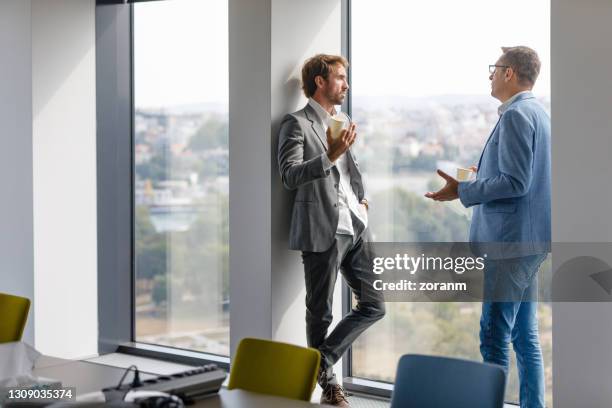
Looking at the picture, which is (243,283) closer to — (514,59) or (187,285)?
(187,285)

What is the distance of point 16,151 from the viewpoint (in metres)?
5.57

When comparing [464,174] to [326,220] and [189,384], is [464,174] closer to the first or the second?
[326,220]

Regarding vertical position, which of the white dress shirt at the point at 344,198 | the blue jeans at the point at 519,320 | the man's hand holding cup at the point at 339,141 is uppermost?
the man's hand holding cup at the point at 339,141

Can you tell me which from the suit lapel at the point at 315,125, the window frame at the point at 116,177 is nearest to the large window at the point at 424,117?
the suit lapel at the point at 315,125

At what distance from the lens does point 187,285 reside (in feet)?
19.4

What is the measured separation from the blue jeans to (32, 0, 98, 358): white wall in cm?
317

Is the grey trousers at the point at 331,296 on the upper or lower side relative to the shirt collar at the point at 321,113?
lower

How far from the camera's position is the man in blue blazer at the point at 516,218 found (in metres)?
4.02

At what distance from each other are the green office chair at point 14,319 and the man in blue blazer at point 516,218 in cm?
226

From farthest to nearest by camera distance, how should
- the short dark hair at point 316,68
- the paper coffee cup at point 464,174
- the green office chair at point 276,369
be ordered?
the short dark hair at point 316,68 < the paper coffee cup at point 464,174 < the green office chair at point 276,369

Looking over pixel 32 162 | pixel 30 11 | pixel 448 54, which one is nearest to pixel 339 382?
pixel 448 54

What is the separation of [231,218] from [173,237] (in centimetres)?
119

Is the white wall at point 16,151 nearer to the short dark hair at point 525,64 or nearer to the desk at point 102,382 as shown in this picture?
the desk at point 102,382

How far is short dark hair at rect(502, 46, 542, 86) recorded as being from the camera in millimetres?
4172
